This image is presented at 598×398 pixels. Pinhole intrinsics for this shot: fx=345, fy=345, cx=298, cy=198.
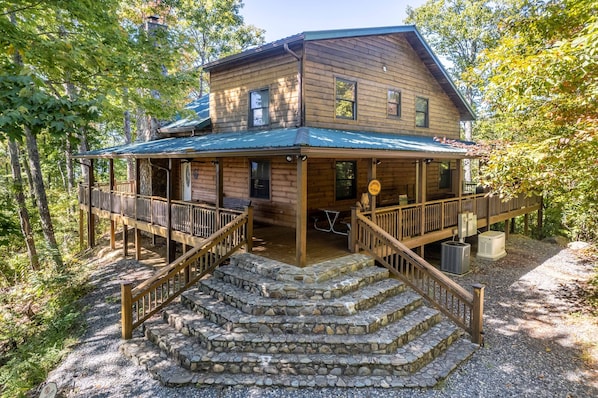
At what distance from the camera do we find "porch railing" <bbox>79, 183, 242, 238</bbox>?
909 centimetres

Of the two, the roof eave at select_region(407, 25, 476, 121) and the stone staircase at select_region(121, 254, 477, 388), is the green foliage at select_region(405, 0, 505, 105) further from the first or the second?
the stone staircase at select_region(121, 254, 477, 388)

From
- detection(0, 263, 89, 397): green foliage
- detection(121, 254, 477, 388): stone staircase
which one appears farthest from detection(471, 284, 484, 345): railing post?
detection(0, 263, 89, 397): green foliage

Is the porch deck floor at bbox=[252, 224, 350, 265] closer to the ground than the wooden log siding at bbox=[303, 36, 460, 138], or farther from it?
closer to the ground

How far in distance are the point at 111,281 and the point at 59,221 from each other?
12.3m

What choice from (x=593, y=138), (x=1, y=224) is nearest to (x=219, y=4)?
(x=1, y=224)

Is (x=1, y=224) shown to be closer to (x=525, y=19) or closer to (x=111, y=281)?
(x=111, y=281)

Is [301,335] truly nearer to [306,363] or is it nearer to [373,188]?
[306,363]

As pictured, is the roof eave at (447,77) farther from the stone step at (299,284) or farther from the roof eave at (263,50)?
the stone step at (299,284)

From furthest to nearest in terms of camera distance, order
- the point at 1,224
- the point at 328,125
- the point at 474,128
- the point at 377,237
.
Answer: the point at 474,128, the point at 328,125, the point at 1,224, the point at 377,237

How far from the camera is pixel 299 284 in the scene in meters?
6.62

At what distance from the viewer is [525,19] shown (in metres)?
8.36

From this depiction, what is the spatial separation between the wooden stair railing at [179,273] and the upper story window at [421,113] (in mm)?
8935

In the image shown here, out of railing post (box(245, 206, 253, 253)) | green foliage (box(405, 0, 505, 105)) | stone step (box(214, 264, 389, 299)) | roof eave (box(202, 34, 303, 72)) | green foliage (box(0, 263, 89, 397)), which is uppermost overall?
green foliage (box(405, 0, 505, 105))

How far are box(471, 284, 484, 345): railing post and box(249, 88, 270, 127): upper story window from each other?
765cm
